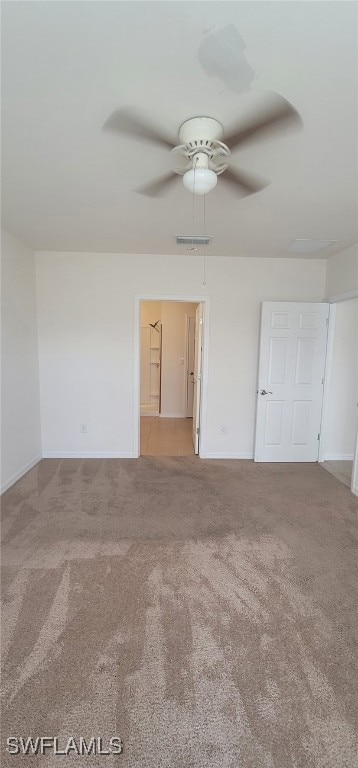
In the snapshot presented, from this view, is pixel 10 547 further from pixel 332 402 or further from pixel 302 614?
pixel 332 402

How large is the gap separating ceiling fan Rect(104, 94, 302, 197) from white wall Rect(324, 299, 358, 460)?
2896 mm

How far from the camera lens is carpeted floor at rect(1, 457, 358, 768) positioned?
1.21 m

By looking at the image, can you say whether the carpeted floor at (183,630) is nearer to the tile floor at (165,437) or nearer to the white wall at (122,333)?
the white wall at (122,333)

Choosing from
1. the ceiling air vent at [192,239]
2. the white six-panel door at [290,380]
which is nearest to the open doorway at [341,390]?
the white six-panel door at [290,380]

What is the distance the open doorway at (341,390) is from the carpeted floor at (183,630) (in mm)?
1319

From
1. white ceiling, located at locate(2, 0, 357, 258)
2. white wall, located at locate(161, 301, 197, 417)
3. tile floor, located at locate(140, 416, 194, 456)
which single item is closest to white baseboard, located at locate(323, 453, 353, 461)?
tile floor, located at locate(140, 416, 194, 456)

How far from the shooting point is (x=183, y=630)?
5.36 feet

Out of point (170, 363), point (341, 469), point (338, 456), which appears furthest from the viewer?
point (170, 363)

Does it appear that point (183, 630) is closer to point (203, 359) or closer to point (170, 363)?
point (203, 359)

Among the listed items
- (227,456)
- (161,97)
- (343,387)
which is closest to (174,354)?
(227,456)

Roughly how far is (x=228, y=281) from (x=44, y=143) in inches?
100

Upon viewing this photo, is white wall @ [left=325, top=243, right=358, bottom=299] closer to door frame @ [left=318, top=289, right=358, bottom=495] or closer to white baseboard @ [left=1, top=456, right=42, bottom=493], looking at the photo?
door frame @ [left=318, top=289, right=358, bottom=495]

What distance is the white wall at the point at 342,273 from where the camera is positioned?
3.33 meters

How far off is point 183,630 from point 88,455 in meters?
2.76
